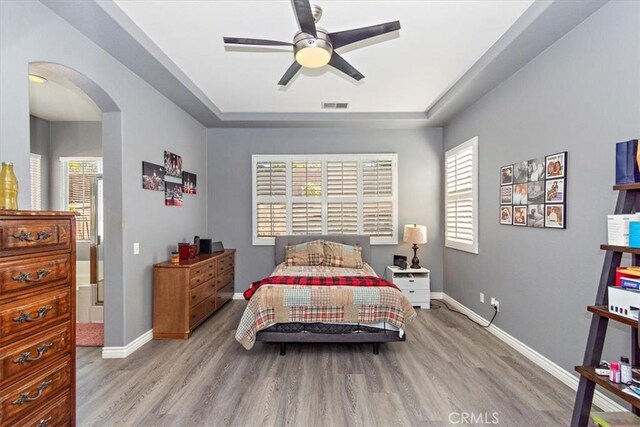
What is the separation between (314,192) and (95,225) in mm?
3417

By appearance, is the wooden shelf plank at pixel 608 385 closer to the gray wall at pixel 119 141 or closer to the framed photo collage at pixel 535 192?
the framed photo collage at pixel 535 192

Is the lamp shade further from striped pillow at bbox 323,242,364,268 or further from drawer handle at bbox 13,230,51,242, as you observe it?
drawer handle at bbox 13,230,51,242

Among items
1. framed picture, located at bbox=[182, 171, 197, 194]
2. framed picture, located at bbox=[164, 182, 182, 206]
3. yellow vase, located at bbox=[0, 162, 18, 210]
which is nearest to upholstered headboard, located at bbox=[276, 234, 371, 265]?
framed picture, located at bbox=[182, 171, 197, 194]

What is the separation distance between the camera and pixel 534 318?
10.0 ft

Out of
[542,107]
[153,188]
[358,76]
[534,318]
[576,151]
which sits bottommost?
[534,318]

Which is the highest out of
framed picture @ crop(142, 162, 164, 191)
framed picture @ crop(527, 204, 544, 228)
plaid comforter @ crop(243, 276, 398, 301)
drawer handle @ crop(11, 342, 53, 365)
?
framed picture @ crop(142, 162, 164, 191)

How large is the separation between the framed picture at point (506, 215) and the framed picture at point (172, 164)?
4207mm

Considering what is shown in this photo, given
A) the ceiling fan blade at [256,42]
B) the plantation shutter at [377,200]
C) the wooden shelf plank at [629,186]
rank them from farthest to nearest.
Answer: the plantation shutter at [377,200] < the ceiling fan blade at [256,42] < the wooden shelf plank at [629,186]

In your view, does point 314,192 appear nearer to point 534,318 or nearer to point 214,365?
point 214,365

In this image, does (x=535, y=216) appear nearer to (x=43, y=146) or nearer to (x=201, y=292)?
(x=201, y=292)

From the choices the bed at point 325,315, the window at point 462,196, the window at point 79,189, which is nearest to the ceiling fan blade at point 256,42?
the bed at point 325,315

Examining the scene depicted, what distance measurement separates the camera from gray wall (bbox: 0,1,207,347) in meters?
2.00

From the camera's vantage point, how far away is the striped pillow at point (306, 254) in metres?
4.84

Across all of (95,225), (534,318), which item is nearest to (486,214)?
(534,318)
